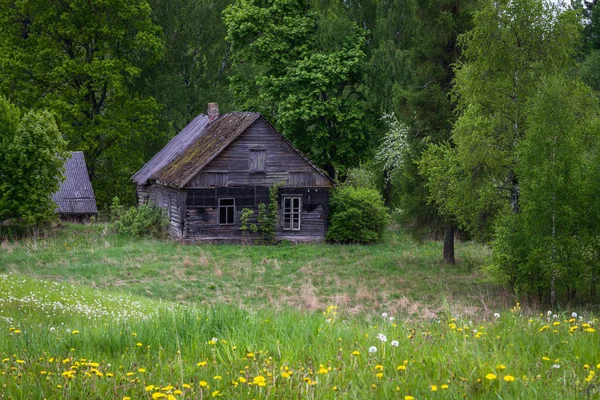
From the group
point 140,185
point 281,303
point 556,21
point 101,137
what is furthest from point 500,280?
point 101,137

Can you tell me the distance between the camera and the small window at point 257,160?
108 feet

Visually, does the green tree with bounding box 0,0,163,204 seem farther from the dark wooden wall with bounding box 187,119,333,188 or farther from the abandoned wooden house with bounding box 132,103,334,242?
the dark wooden wall with bounding box 187,119,333,188

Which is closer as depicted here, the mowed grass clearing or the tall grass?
the tall grass

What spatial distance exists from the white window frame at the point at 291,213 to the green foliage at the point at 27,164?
33.4 ft

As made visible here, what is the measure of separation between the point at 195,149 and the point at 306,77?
256 inches

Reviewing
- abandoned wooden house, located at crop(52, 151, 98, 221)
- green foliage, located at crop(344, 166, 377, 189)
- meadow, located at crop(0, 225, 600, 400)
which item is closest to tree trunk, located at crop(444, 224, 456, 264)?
green foliage, located at crop(344, 166, 377, 189)

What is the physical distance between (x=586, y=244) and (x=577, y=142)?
2.56 metres

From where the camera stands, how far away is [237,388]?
199 inches

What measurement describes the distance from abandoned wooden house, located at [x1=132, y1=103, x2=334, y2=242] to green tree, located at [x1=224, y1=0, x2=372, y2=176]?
3289 mm

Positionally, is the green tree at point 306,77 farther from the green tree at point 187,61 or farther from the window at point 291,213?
the green tree at point 187,61

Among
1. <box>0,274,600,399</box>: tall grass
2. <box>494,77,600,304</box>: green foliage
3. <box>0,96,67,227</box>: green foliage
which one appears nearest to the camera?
<box>0,274,600,399</box>: tall grass

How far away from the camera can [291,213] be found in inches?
1328

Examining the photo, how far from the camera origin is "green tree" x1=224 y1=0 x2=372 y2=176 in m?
36.0

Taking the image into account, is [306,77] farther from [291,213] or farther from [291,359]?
[291,359]
